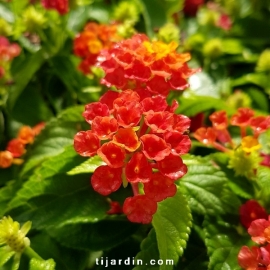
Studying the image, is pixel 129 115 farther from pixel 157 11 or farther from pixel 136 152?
pixel 157 11

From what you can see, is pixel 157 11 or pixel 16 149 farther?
pixel 157 11

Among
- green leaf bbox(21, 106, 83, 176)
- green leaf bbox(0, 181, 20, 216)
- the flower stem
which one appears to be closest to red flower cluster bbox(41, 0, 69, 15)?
green leaf bbox(21, 106, 83, 176)

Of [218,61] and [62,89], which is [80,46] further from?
[218,61]

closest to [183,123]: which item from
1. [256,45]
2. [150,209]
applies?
[150,209]

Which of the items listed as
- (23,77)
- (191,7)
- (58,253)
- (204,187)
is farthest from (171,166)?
(191,7)

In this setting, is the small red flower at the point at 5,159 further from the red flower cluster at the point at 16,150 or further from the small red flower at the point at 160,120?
the small red flower at the point at 160,120
